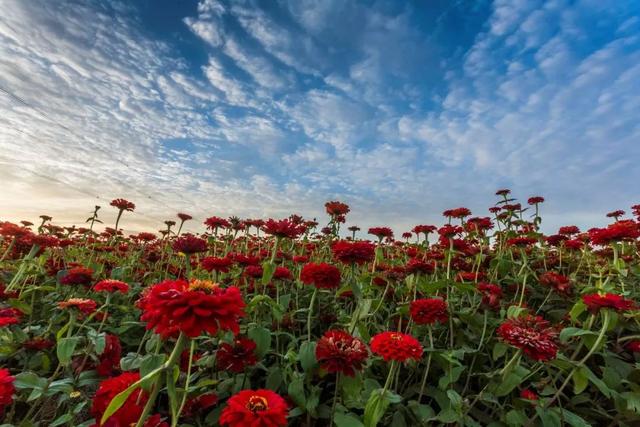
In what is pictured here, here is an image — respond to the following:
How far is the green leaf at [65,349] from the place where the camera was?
1.89 meters

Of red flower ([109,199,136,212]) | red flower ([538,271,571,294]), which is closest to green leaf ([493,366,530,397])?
red flower ([538,271,571,294])

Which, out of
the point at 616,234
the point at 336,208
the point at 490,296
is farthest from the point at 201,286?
the point at 616,234

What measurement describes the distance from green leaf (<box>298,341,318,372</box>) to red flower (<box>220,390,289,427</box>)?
1.71 feet

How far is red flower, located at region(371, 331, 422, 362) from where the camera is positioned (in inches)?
71.7

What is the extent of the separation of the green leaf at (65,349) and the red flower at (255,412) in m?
1.07

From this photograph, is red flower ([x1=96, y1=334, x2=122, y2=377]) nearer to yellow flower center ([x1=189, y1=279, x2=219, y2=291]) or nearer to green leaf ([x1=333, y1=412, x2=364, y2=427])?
yellow flower center ([x1=189, y1=279, x2=219, y2=291])

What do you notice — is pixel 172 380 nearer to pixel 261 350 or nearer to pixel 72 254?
pixel 261 350

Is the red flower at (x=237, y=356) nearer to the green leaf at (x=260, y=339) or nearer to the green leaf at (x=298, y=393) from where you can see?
the green leaf at (x=260, y=339)

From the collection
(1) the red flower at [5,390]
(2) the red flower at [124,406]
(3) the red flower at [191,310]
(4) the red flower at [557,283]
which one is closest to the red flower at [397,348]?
(3) the red flower at [191,310]

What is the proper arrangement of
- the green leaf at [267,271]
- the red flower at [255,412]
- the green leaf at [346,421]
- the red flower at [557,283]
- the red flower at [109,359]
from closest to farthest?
the red flower at [255,412] → the green leaf at [346,421] → the red flower at [109,359] → the green leaf at [267,271] → the red flower at [557,283]

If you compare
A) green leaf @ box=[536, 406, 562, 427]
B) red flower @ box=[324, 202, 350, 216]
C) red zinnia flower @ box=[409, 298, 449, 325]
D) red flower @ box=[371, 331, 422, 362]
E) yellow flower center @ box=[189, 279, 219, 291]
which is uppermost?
red flower @ box=[324, 202, 350, 216]

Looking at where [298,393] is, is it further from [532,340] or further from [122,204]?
[122,204]

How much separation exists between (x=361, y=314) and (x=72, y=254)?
22.7 feet

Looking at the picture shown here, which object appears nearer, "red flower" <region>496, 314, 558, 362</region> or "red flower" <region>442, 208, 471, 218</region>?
"red flower" <region>496, 314, 558, 362</region>
